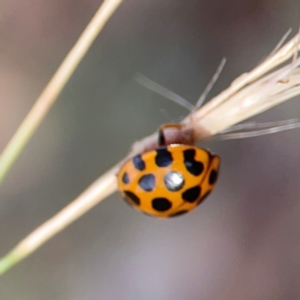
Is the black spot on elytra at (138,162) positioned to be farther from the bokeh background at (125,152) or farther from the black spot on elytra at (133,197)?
the bokeh background at (125,152)

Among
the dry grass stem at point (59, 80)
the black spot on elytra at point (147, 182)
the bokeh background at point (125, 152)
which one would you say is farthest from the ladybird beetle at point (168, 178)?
the bokeh background at point (125, 152)

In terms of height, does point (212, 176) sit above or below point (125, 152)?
below

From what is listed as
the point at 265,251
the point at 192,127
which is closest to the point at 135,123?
the point at 265,251

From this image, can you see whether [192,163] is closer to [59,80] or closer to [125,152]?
[59,80]

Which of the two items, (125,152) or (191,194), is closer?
(191,194)

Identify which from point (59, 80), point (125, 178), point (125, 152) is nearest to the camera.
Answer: point (59, 80)

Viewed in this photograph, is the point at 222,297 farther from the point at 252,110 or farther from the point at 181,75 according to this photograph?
the point at 252,110

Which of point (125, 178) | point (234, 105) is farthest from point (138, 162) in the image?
point (234, 105)
